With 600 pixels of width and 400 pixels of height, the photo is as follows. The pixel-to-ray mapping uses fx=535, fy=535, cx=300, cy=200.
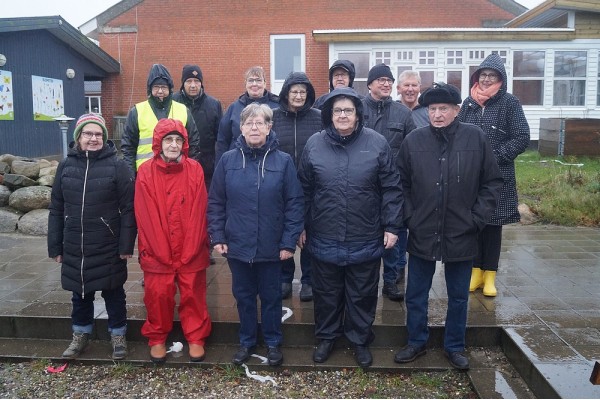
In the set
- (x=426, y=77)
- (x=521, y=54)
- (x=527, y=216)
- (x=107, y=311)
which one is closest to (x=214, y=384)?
(x=107, y=311)

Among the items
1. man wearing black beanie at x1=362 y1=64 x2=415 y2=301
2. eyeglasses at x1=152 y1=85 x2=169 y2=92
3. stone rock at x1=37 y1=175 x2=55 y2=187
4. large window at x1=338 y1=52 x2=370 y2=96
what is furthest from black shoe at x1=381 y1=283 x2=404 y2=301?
large window at x1=338 y1=52 x2=370 y2=96

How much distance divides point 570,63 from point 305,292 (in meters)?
16.6

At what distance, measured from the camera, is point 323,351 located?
12.9 feet

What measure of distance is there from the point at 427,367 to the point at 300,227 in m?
1.36

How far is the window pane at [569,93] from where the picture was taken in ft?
58.7

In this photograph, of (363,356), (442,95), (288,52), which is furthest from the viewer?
(288,52)

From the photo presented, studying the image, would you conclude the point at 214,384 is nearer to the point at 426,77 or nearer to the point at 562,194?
the point at 562,194

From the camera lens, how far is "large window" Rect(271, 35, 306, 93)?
1984cm

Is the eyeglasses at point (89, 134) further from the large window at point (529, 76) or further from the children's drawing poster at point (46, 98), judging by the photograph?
the large window at point (529, 76)

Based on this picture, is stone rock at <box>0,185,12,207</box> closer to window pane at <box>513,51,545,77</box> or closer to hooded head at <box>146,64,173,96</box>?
hooded head at <box>146,64,173,96</box>

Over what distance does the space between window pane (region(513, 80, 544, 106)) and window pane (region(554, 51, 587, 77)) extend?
0.71 meters

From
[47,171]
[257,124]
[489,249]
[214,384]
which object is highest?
[257,124]

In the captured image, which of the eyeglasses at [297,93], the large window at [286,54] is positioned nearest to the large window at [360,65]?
the large window at [286,54]

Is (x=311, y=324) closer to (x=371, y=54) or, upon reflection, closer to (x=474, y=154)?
(x=474, y=154)
